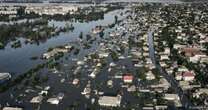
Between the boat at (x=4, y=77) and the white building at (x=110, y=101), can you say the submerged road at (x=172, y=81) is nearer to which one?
the white building at (x=110, y=101)

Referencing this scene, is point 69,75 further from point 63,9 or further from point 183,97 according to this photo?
point 63,9

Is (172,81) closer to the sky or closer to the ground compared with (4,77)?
closer to the ground

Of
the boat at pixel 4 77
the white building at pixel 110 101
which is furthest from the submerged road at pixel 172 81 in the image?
the boat at pixel 4 77

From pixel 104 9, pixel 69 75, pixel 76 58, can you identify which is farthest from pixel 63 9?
pixel 69 75

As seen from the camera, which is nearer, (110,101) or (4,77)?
(110,101)

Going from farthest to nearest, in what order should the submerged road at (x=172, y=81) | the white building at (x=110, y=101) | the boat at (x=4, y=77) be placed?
the boat at (x=4, y=77), the submerged road at (x=172, y=81), the white building at (x=110, y=101)

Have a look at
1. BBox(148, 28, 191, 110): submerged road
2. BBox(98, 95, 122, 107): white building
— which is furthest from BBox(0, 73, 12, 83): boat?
BBox(148, 28, 191, 110): submerged road

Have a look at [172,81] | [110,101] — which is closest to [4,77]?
[110,101]

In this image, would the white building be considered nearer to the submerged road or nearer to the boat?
the submerged road

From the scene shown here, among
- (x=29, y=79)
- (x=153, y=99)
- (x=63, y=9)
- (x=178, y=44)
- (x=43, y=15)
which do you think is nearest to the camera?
(x=153, y=99)

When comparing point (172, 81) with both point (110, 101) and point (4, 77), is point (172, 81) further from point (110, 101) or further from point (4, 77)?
point (4, 77)

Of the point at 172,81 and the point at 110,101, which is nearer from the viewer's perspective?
the point at 110,101
